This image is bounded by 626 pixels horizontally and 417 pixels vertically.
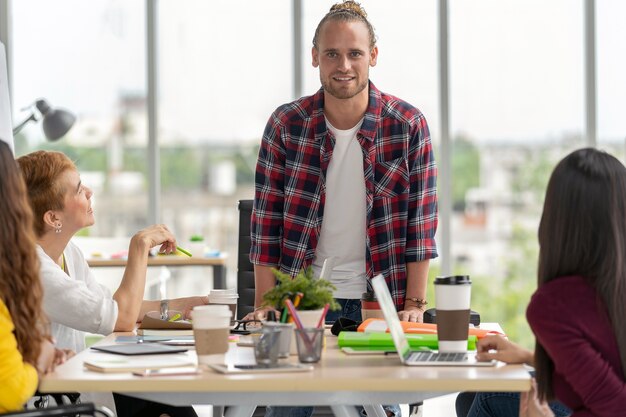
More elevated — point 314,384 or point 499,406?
point 314,384

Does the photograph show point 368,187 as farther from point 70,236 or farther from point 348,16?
point 70,236

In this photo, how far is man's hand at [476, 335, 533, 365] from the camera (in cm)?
213

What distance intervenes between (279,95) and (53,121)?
136 cm

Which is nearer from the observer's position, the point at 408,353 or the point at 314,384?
the point at 314,384

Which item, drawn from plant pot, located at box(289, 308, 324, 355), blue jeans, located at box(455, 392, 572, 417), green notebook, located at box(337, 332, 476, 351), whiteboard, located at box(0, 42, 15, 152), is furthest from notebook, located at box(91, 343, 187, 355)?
whiteboard, located at box(0, 42, 15, 152)

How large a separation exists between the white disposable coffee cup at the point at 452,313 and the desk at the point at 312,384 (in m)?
0.19

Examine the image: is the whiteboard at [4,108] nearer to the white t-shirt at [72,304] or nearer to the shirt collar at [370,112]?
the shirt collar at [370,112]

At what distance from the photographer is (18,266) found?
2.11 m

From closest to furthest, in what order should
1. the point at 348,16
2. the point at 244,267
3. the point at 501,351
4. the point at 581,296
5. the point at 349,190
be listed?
the point at 581,296, the point at 501,351, the point at 348,16, the point at 349,190, the point at 244,267

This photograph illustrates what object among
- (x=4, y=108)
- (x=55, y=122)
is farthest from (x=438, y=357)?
(x=55, y=122)

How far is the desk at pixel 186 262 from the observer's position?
518 cm

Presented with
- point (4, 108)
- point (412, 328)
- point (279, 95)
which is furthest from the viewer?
point (279, 95)

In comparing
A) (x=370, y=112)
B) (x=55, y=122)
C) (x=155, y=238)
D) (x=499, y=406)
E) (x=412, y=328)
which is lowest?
(x=499, y=406)

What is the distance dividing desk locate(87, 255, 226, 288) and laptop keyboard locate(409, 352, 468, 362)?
121 inches
